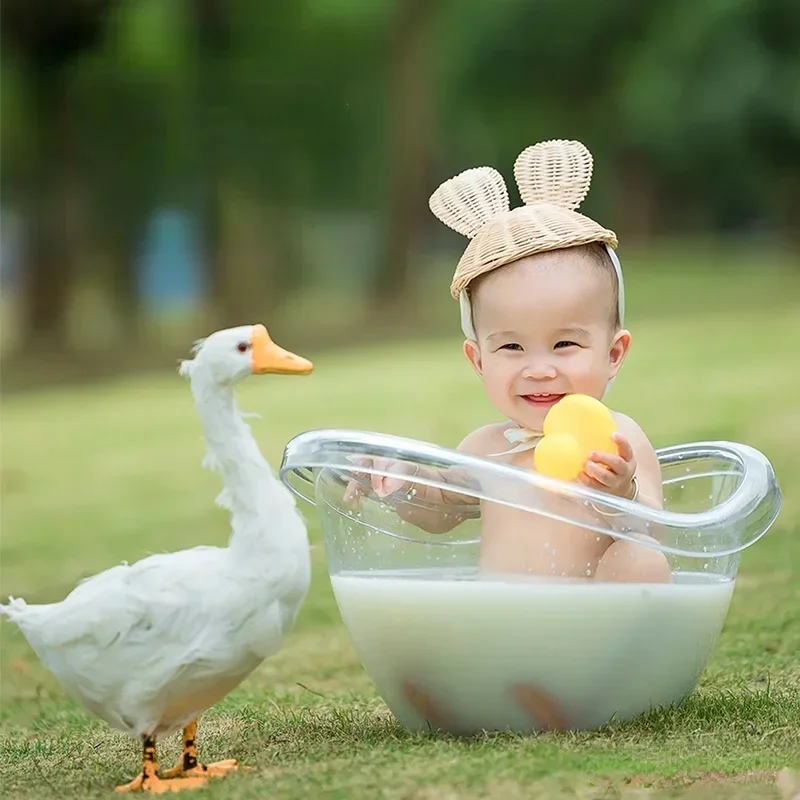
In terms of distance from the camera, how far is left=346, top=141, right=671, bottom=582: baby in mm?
2090

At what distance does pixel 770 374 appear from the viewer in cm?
733

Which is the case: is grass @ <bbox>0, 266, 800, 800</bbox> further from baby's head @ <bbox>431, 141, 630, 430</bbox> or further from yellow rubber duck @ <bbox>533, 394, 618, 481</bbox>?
baby's head @ <bbox>431, 141, 630, 430</bbox>

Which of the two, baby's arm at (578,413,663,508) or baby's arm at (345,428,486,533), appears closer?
baby's arm at (578,413,663,508)

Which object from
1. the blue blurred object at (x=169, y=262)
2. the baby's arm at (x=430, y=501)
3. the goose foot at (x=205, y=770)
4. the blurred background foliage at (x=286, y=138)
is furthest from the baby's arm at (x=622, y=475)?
the blue blurred object at (x=169, y=262)

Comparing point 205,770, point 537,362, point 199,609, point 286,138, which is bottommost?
point 205,770

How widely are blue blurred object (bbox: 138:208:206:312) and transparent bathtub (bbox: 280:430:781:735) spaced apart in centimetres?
1170

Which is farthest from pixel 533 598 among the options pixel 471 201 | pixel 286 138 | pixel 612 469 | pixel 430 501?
pixel 286 138

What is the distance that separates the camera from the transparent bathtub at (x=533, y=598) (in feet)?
6.57

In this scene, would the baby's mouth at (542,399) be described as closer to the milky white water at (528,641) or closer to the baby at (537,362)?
the baby at (537,362)

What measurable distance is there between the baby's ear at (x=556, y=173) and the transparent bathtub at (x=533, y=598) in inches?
21.0

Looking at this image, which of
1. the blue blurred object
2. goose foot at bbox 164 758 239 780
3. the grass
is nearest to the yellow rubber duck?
the grass

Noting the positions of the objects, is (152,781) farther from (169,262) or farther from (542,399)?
(169,262)

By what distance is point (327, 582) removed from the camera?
4.23 m

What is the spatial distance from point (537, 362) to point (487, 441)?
19 centimetres
